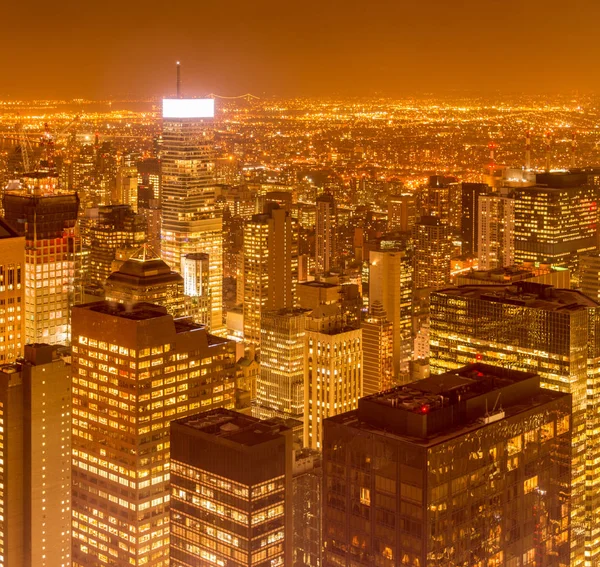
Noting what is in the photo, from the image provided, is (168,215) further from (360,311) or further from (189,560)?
(189,560)

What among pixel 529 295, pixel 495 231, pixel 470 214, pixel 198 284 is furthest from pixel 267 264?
pixel 529 295

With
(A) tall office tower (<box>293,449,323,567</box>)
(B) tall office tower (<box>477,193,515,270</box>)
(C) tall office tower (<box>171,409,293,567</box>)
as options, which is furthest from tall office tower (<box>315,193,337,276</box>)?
(C) tall office tower (<box>171,409,293,567</box>)

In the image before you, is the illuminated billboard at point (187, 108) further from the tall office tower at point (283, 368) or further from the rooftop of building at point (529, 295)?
the rooftop of building at point (529, 295)

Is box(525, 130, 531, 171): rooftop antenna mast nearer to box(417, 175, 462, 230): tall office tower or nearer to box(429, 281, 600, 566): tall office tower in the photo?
box(417, 175, 462, 230): tall office tower

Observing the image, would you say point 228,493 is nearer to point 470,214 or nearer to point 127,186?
point 470,214

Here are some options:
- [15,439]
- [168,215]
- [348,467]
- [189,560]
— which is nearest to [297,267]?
[168,215]
